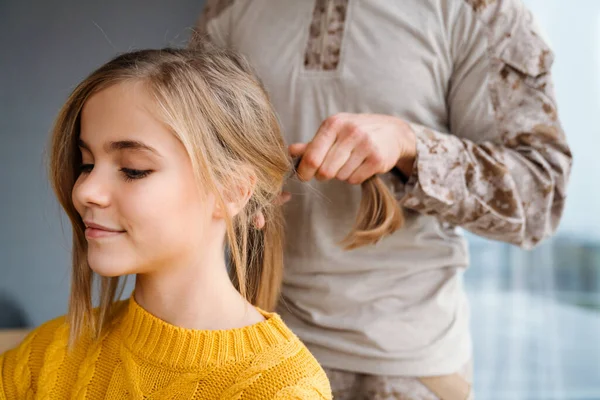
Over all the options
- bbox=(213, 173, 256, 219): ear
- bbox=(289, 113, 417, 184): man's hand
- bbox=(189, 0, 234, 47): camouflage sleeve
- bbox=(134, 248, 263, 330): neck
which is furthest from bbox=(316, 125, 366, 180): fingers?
bbox=(189, 0, 234, 47): camouflage sleeve

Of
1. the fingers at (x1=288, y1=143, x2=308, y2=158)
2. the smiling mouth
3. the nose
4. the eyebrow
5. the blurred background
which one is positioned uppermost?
the eyebrow

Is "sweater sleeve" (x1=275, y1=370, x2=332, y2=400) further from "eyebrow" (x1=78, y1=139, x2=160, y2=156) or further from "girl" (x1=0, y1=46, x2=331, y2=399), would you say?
"eyebrow" (x1=78, y1=139, x2=160, y2=156)

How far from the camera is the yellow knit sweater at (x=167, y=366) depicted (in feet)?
3.21

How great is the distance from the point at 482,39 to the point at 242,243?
0.55 m

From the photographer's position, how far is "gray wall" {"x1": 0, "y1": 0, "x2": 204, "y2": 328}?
2.15 m

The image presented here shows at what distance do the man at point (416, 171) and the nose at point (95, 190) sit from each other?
427 mm

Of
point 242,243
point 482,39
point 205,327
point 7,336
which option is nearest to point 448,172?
point 482,39

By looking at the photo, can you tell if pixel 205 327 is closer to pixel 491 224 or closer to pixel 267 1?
pixel 491 224

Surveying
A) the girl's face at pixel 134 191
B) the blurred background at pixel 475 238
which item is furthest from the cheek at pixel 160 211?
the blurred background at pixel 475 238

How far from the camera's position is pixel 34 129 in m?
2.20

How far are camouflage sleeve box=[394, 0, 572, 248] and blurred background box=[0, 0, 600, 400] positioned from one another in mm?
1254

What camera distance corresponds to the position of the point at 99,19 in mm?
2373

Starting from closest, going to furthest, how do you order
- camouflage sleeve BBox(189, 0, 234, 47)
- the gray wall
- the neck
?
the neck < camouflage sleeve BBox(189, 0, 234, 47) < the gray wall

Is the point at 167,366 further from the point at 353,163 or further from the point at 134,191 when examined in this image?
the point at 353,163
